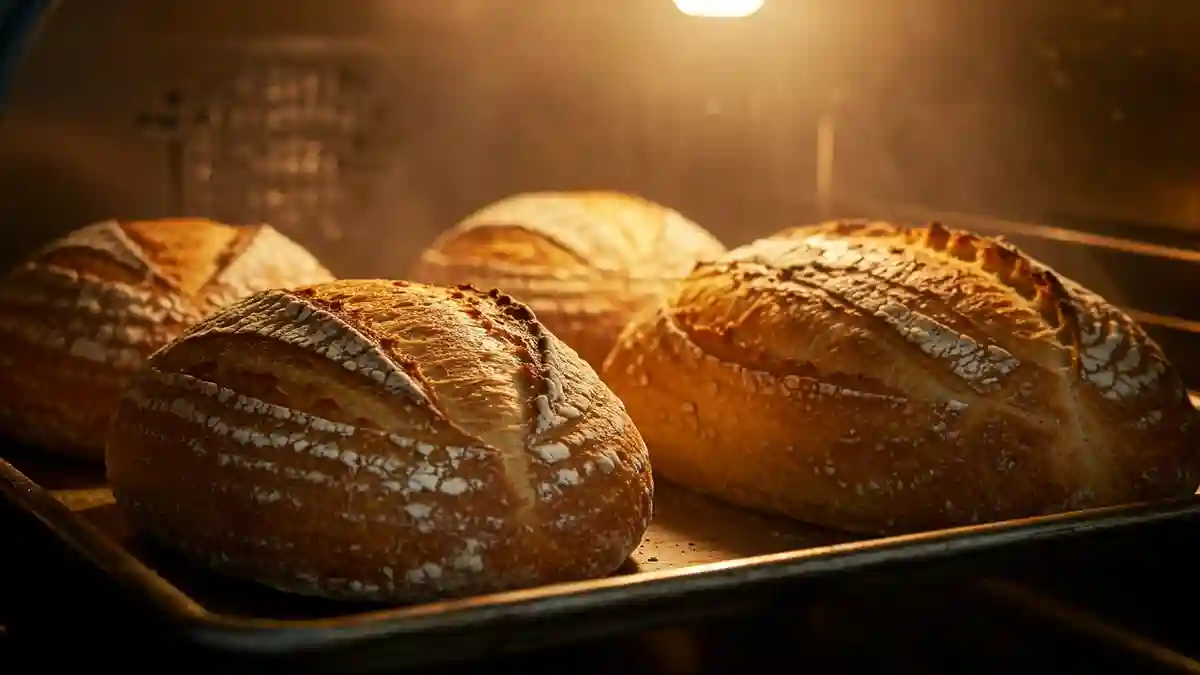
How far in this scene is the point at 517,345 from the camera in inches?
47.4

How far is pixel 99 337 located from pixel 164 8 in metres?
0.50

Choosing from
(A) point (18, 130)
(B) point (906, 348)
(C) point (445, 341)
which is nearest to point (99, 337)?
(A) point (18, 130)

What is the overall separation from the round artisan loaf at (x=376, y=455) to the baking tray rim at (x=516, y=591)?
8 centimetres

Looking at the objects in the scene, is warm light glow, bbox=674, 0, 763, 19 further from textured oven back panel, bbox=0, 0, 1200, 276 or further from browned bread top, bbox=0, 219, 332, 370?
browned bread top, bbox=0, 219, 332, 370

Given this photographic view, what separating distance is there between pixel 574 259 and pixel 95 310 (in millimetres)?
604

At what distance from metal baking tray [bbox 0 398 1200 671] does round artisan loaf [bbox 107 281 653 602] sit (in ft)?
0.11

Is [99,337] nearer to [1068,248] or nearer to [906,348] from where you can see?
[906,348]

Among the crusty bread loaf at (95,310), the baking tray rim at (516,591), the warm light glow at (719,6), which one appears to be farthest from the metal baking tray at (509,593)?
the warm light glow at (719,6)

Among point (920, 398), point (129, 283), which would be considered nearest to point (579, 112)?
point (129, 283)

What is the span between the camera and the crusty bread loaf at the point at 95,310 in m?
1.43

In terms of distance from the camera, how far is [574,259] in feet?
5.81

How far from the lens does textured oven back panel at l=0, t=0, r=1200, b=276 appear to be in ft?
5.21

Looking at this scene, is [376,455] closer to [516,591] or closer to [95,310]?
[516,591]

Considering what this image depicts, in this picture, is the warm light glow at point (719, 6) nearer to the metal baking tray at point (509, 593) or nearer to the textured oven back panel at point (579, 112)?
the textured oven back panel at point (579, 112)
